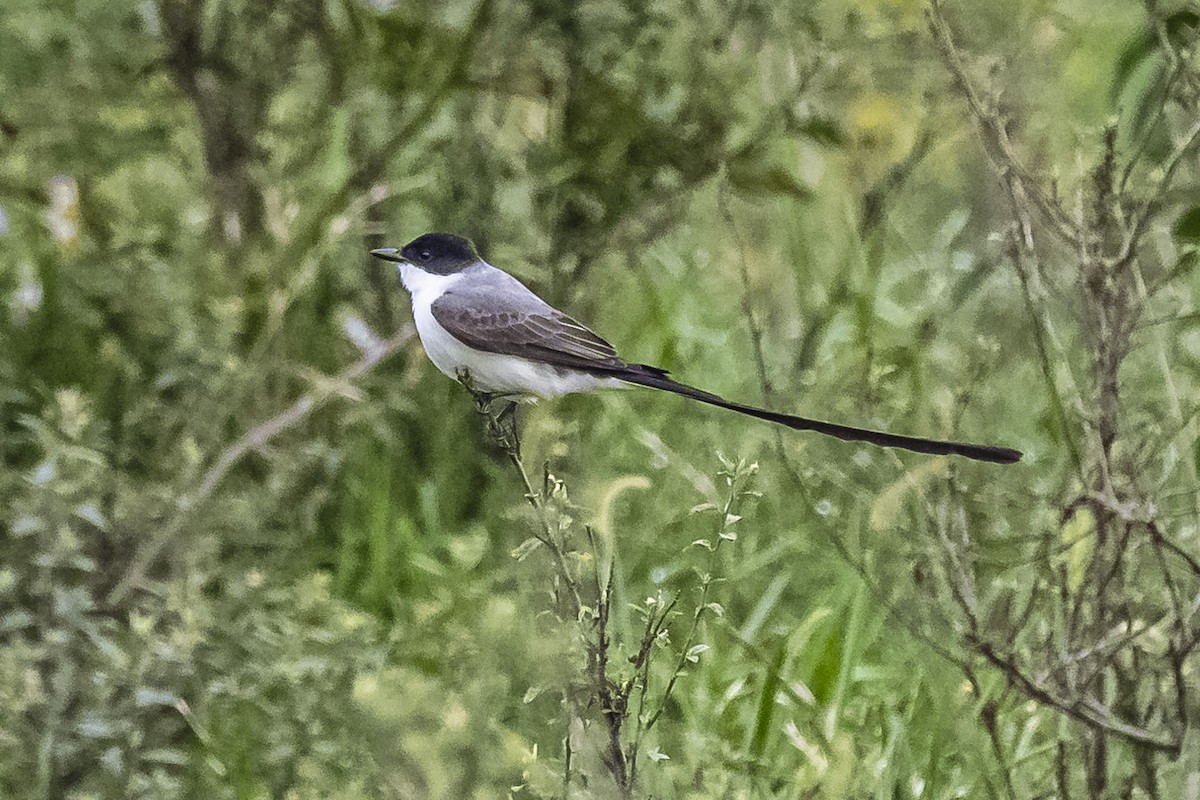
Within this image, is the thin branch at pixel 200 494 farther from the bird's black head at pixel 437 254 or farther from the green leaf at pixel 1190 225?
the green leaf at pixel 1190 225

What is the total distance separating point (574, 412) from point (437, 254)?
112cm

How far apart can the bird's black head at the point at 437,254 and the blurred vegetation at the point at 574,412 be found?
1.58 feet

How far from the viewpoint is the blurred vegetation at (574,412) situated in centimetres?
261

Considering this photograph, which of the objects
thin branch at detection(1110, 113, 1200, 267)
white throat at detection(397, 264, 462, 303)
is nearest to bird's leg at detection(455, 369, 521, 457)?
white throat at detection(397, 264, 462, 303)

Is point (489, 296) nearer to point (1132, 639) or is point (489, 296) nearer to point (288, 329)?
point (1132, 639)

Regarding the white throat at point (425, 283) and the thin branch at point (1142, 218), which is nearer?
the thin branch at point (1142, 218)

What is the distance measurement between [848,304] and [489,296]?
1.91 metres

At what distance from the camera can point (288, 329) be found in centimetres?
416

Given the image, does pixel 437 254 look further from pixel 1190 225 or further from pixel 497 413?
pixel 1190 225

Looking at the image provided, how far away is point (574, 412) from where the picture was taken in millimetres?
3992

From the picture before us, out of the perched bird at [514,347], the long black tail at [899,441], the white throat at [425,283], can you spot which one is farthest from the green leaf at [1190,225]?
the white throat at [425,283]

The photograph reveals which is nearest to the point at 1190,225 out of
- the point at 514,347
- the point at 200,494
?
the point at 514,347

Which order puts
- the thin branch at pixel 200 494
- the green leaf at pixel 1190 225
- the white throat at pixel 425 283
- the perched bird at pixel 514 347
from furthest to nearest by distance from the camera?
the thin branch at pixel 200 494, the white throat at pixel 425 283, the perched bird at pixel 514 347, the green leaf at pixel 1190 225

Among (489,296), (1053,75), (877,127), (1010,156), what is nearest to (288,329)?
(489,296)
